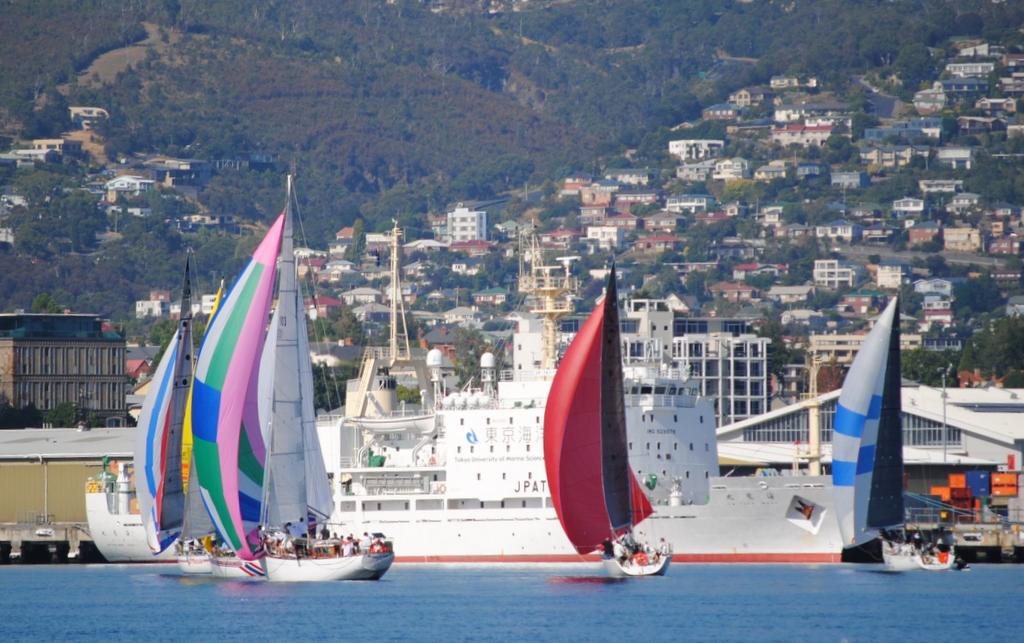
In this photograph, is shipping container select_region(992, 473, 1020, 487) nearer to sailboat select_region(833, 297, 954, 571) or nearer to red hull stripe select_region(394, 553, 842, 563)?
red hull stripe select_region(394, 553, 842, 563)

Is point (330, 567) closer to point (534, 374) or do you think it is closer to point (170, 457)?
point (170, 457)

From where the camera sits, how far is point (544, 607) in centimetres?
4634

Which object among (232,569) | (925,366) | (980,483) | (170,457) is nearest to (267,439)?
(232,569)

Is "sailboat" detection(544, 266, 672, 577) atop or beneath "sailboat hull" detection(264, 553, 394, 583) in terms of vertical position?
atop

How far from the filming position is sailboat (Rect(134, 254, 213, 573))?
56125 millimetres

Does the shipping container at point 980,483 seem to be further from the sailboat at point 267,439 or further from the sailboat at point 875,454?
the sailboat at point 267,439

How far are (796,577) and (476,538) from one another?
356 inches

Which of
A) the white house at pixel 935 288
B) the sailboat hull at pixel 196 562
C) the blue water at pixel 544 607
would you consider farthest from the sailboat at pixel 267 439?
the white house at pixel 935 288

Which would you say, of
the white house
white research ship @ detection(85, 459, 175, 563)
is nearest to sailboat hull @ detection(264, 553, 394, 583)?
white research ship @ detection(85, 459, 175, 563)

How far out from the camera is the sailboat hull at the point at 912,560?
53.7 metres

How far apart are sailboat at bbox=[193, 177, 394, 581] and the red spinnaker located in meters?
4.02

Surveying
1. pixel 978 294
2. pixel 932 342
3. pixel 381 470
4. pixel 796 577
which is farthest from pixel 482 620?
pixel 978 294

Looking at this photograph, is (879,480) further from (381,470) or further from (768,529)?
(381,470)

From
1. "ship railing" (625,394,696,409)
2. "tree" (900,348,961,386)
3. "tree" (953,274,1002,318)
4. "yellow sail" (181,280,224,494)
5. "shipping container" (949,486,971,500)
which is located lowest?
"shipping container" (949,486,971,500)
